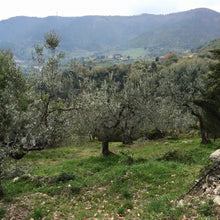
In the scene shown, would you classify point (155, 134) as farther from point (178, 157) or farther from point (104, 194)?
point (104, 194)

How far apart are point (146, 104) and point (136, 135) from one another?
40.3 feet

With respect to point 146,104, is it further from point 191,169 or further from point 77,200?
point 77,200

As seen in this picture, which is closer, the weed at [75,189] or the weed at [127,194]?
the weed at [127,194]

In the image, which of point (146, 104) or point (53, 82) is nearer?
point (53, 82)

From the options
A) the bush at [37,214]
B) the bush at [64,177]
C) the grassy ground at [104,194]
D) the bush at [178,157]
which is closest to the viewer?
the grassy ground at [104,194]

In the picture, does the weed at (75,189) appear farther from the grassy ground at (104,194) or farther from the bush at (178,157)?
the bush at (178,157)

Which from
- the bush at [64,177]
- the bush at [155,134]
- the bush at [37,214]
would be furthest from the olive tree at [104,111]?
the bush at [155,134]

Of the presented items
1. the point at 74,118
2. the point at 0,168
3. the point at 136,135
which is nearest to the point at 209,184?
the point at 0,168

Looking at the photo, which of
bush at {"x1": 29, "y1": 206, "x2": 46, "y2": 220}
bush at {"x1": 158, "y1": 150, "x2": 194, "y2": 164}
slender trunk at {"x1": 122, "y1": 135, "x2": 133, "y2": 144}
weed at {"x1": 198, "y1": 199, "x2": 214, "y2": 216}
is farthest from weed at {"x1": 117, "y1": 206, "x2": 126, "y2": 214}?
slender trunk at {"x1": 122, "y1": 135, "x2": 133, "y2": 144}

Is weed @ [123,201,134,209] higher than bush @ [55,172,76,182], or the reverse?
weed @ [123,201,134,209]

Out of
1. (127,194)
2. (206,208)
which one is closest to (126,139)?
(127,194)

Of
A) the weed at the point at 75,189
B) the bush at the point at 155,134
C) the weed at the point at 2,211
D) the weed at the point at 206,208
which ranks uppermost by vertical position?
the weed at the point at 206,208

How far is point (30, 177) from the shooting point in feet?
56.2

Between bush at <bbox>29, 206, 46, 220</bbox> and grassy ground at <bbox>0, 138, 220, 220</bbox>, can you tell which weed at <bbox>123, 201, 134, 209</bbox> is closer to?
grassy ground at <bbox>0, 138, 220, 220</bbox>
